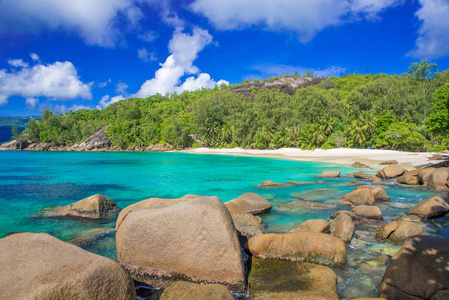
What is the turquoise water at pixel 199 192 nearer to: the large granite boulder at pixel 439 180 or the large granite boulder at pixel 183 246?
the large granite boulder at pixel 439 180

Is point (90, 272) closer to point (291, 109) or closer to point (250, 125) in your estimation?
point (250, 125)

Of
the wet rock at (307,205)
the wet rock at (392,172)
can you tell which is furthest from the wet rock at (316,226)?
the wet rock at (392,172)

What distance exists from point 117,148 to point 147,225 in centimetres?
10789

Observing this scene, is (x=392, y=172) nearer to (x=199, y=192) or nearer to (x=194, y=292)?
(x=199, y=192)

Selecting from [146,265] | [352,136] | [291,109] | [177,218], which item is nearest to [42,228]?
[146,265]

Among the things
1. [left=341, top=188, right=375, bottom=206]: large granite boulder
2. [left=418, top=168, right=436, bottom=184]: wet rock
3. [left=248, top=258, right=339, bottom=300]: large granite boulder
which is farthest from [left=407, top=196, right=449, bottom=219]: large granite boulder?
[left=418, top=168, right=436, bottom=184]: wet rock

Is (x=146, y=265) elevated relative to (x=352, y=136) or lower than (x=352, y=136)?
lower

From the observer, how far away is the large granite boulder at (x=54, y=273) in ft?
12.5

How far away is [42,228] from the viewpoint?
10766 millimetres

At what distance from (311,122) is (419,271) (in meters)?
72.8

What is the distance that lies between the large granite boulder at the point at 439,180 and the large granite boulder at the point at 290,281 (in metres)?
16.2

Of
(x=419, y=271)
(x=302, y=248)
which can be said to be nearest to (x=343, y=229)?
(x=302, y=248)

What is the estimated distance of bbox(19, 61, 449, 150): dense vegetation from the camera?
50.8 m

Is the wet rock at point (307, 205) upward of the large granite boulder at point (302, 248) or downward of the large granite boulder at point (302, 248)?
downward
